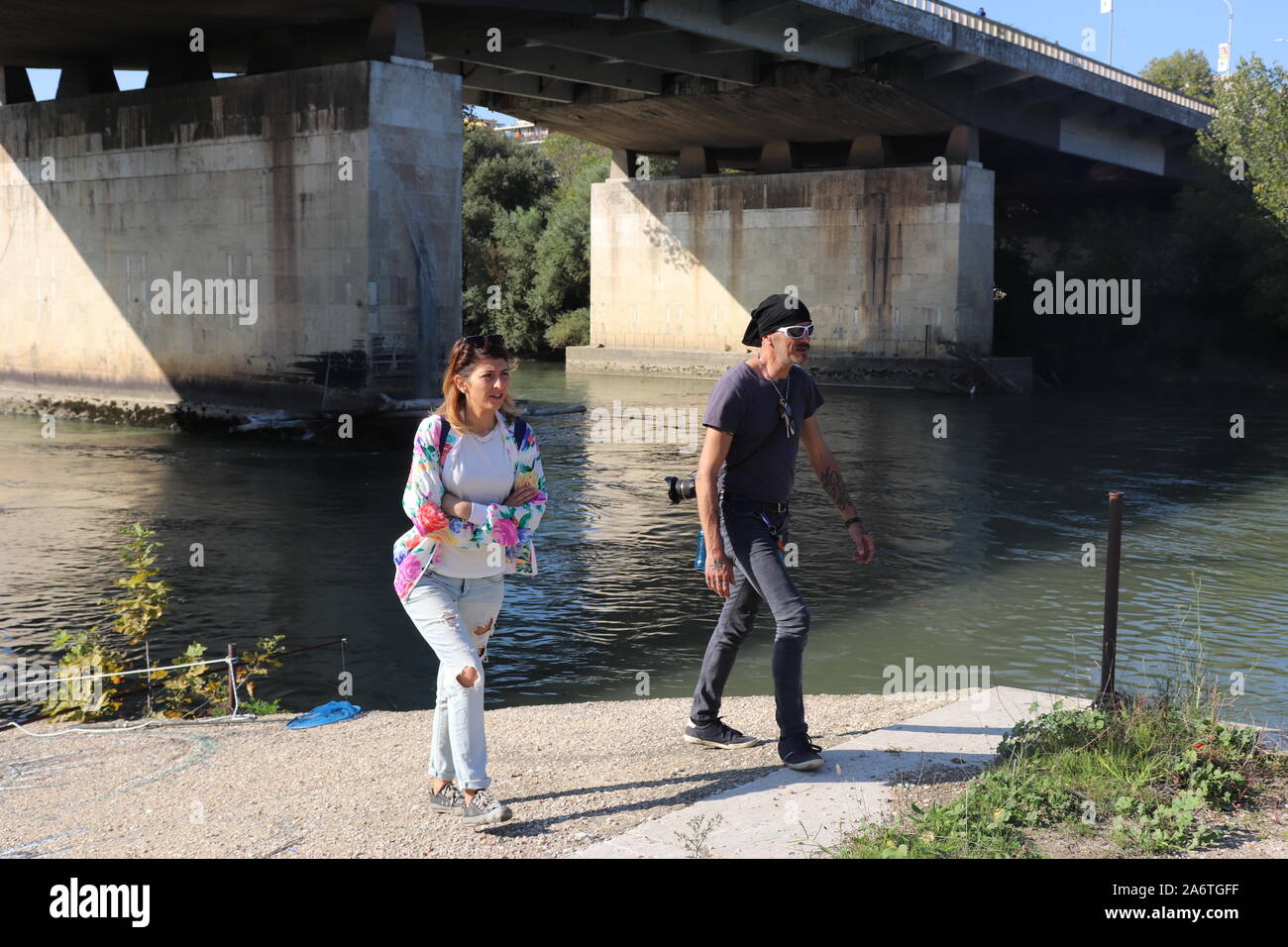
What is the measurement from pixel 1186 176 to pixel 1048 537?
40.2m

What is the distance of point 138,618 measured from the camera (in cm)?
912

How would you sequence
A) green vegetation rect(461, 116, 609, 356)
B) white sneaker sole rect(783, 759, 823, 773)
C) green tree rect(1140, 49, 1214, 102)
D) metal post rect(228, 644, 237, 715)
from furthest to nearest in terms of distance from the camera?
green tree rect(1140, 49, 1214, 102) → green vegetation rect(461, 116, 609, 356) → metal post rect(228, 644, 237, 715) → white sneaker sole rect(783, 759, 823, 773)

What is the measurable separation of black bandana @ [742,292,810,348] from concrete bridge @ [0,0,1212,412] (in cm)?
1764

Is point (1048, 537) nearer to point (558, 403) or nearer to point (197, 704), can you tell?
point (197, 704)

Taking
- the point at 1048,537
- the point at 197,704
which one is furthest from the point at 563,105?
the point at 197,704

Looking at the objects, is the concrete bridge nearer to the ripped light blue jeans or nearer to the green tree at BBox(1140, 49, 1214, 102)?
the ripped light blue jeans

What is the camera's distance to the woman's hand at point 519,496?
574 centimetres

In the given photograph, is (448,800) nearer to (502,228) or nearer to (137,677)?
(137,677)

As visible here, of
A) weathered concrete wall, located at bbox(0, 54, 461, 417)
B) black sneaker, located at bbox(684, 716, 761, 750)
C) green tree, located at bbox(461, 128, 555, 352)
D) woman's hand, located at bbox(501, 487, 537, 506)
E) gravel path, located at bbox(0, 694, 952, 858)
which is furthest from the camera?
green tree, located at bbox(461, 128, 555, 352)

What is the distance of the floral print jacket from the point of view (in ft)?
18.2

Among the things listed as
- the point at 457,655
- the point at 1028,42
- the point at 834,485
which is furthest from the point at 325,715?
the point at 1028,42

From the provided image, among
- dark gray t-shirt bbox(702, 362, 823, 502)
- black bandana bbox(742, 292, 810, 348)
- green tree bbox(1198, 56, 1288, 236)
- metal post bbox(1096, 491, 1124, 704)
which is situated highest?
green tree bbox(1198, 56, 1288, 236)

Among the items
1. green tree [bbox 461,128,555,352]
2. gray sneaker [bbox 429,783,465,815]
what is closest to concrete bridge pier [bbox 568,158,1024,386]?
green tree [bbox 461,128,555,352]

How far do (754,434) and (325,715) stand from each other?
2.96m
